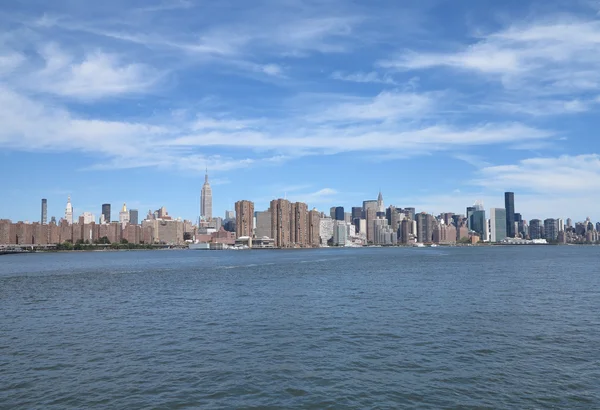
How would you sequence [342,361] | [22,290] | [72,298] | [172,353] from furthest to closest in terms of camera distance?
[22,290] → [72,298] → [172,353] → [342,361]

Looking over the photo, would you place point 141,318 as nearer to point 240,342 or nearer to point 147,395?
point 240,342

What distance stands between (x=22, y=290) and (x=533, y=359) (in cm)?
6261

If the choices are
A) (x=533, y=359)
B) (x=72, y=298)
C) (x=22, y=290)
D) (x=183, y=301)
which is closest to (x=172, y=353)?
(x=533, y=359)

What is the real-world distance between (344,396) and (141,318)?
25049mm

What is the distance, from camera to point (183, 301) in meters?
51.3

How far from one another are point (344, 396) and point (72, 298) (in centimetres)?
4389

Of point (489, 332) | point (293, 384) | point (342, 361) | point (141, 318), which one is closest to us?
point (293, 384)

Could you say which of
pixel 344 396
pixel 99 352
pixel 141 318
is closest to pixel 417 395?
pixel 344 396

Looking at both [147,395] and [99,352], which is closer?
[147,395]

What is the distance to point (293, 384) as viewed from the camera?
886 inches

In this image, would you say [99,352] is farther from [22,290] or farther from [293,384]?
[22,290]

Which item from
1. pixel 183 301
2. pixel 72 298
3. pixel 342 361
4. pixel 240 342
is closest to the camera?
pixel 342 361

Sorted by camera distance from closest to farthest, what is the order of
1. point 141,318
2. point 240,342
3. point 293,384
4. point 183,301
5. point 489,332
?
1. point 293,384
2. point 240,342
3. point 489,332
4. point 141,318
5. point 183,301

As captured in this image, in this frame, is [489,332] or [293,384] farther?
[489,332]
